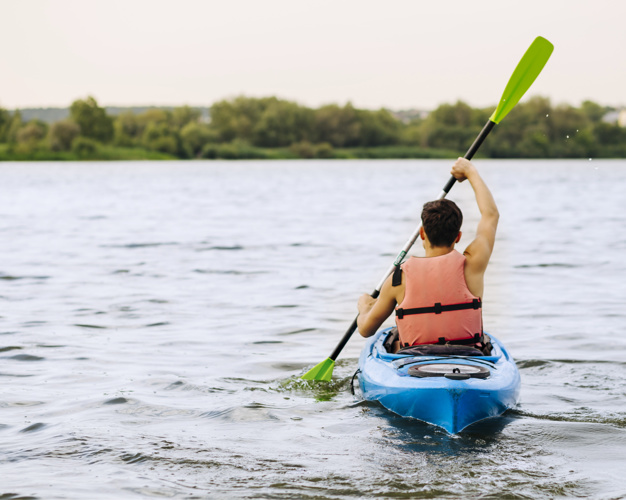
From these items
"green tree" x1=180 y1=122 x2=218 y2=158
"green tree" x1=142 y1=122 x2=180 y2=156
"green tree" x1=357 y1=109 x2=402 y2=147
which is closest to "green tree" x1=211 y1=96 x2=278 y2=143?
"green tree" x1=180 y1=122 x2=218 y2=158

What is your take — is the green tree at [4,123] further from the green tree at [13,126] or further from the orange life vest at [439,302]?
the orange life vest at [439,302]

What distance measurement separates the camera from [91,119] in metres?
92.4

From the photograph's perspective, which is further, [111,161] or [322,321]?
[111,161]

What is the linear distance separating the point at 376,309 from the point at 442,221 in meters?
0.78

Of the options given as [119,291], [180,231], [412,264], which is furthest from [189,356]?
[180,231]

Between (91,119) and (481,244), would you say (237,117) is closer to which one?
(91,119)

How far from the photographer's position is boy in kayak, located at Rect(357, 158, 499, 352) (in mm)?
4527

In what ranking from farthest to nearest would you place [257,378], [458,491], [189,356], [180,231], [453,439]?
1. [180,231]
2. [189,356]
3. [257,378]
4. [453,439]
5. [458,491]

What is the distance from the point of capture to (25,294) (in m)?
9.83

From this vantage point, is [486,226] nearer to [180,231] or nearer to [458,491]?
[458,491]

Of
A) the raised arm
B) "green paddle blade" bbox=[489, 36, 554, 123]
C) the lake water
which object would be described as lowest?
the lake water

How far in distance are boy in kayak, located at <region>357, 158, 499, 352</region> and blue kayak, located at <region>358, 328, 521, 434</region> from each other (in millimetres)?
164

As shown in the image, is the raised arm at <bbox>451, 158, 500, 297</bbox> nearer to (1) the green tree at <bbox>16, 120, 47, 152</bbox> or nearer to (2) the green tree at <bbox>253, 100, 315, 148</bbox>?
(1) the green tree at <bbox>16, 120, 47, 152</bbox>

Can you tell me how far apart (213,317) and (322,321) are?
1.16 m
